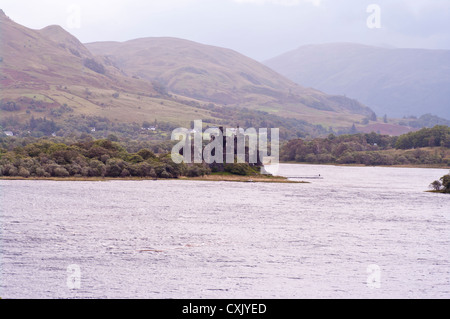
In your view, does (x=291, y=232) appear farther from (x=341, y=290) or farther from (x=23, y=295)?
(x=23, y=295)

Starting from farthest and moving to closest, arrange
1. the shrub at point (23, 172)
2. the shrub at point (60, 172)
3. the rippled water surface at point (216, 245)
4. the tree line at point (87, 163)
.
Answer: the shrub at point (60, 172), the tree line at point (87, 163), the shrub at point (23, 172), the rippled water surface at point (216, 245)

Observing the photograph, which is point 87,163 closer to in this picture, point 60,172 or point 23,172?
point 60,172

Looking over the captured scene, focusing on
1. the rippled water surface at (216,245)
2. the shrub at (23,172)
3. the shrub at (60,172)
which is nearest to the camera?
the rippled water surface at (216,245)

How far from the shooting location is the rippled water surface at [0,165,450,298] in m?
40.4

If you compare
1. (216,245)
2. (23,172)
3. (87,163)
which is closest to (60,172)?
(87,163)

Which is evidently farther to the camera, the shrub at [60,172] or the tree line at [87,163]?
the shrub at [60,172]

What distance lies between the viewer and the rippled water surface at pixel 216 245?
40406mm

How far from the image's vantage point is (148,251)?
2013 inches

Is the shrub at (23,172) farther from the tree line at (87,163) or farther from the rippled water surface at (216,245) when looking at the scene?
the rippled water surface at (216,245)

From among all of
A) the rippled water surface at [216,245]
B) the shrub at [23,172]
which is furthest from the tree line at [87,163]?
the rippled water surface at [216,245]

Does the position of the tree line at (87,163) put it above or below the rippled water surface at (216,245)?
above

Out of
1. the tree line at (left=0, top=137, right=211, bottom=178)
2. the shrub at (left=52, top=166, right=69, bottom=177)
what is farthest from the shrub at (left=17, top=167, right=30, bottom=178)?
the shrub at (left=52, top=166, right=69, bottom=177)

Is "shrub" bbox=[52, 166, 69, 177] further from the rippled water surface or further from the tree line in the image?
the rippled water surface
